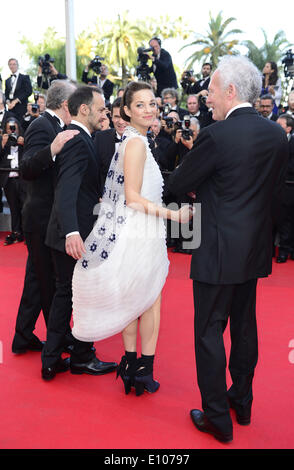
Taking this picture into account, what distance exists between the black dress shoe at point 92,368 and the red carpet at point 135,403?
3 cm

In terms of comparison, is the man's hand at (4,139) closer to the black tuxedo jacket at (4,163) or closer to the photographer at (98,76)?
the black tuxedo jacket at (4,163)

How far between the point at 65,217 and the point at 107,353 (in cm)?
98

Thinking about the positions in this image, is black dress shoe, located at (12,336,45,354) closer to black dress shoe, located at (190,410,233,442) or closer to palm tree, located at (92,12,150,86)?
black dress shoe, located at (190,410,233,442)

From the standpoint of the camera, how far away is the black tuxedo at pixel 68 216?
7.61 feet

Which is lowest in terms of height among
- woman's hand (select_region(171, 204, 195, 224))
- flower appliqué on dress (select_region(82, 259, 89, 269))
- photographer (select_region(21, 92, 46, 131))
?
flower appliqué on dress (select_region(82, 259, 89, 269))

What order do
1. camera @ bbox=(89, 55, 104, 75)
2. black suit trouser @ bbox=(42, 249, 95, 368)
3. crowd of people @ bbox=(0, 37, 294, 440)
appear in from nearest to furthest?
crowd of people @ bbox=(0, 37, 294, 440), black suit trouser @ bbox=(42, 249, 95, 368), camera @ bbox=(89, 55, 104, 75)

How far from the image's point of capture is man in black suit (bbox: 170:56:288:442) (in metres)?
1.79

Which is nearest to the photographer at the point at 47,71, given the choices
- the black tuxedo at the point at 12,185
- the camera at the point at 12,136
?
the camera at the point at 12,136

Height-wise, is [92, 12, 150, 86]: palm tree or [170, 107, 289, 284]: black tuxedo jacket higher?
[92, 12, 150, 86]: palm tree

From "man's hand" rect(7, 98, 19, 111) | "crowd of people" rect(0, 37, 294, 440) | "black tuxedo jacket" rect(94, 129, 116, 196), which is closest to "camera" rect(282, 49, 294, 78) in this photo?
"black tuxedo jacket" rect(94, 129, 116, 196)

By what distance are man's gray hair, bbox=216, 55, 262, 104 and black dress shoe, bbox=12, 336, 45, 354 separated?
5.97 ft

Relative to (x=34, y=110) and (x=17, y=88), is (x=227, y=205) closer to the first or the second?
(x=34, y=110)

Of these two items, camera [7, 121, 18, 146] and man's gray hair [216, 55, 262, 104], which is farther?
camera [7, 121, 18, 146]

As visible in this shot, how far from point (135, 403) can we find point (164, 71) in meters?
5.95
